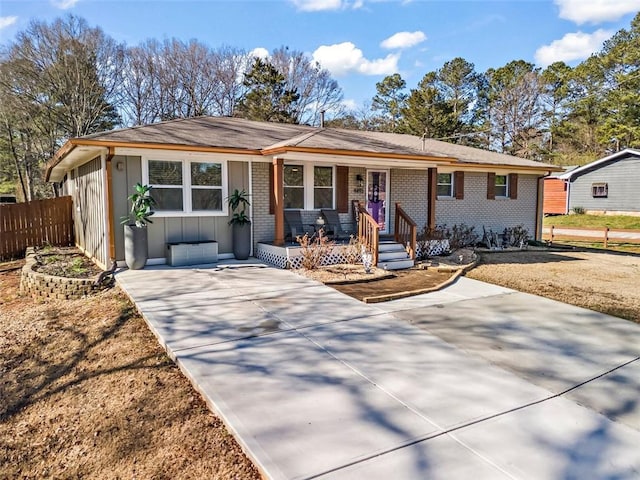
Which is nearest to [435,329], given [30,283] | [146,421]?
[146,421]

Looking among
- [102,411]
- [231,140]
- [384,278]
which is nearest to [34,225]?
[231,140]

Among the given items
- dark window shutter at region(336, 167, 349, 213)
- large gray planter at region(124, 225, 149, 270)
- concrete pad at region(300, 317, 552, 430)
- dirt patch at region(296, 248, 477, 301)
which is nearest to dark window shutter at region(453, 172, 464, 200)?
dirt patch at region(296, 248, 477, 301)

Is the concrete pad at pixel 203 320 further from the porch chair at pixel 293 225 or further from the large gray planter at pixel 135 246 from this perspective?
the porch chair at pixel 293 225

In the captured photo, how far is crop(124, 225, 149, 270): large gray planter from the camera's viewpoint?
26.7 ft

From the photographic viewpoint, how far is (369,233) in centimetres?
948

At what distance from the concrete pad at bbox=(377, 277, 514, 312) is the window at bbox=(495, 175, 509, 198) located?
781 centimetres

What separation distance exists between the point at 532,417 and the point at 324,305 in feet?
11.3

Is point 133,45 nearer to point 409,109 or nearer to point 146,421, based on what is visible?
point 409,109

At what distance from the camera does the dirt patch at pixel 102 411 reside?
111 inches

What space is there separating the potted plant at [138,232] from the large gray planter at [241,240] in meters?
1.95

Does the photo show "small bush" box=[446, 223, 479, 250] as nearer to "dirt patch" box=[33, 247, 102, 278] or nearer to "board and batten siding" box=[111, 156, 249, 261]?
"board and batten siding" box=[111, 156, 249, 261]

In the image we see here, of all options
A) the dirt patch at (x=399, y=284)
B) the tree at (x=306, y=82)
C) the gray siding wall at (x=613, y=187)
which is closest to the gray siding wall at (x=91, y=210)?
the dirt patch at (x=399, y=284)

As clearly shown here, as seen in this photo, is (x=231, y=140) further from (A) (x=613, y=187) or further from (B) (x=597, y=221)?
(A) (x=613, y=187)

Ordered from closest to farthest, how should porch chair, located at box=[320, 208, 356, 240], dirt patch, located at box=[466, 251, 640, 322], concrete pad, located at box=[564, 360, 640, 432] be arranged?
concrete pad, located at box=[564, 360, 640, 432], dirt patch, located at box=[466, 251, 640, 322], porch chair, located at box=[320, 208, 356, 240]
